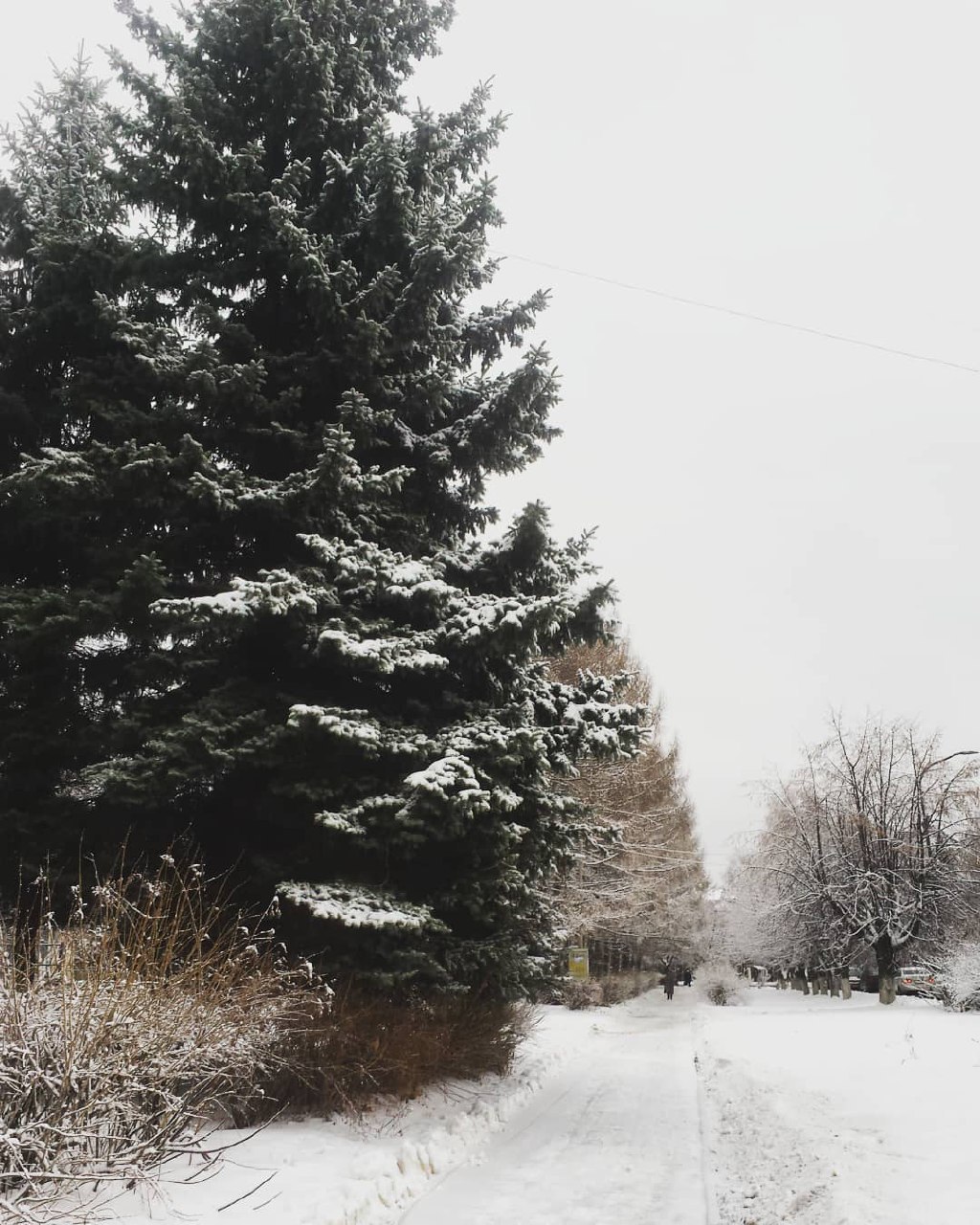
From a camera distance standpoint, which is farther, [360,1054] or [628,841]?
[628,841]

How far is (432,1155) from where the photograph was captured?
657cm

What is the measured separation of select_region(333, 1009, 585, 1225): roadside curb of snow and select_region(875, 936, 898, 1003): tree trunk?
18965 millimetres

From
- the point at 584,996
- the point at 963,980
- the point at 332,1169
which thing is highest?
the point at 332,1169

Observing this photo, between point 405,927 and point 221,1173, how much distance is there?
2.11 metres

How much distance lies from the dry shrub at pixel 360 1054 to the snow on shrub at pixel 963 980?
18.0 metres

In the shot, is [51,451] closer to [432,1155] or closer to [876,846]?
[432,1155]

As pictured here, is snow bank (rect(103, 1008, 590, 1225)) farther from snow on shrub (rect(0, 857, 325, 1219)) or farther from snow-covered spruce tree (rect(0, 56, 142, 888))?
snow-covered spruce tree (rect(0, 56, 142, 888))

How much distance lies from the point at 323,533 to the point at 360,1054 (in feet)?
16.2

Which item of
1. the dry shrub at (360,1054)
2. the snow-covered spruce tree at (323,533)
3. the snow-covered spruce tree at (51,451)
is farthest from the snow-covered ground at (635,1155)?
the snow-covered spruce tree at (51,451)

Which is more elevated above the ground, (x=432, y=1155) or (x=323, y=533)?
(x=323, y=533)

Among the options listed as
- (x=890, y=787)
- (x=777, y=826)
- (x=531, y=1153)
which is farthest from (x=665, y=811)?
(x=531, y=1153)

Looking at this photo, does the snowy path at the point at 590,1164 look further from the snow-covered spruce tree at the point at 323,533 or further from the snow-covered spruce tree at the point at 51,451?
the snow-covered spruce tree at the point at 51,451

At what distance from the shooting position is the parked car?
2647 centimetres

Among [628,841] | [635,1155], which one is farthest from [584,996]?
[635,1155]
